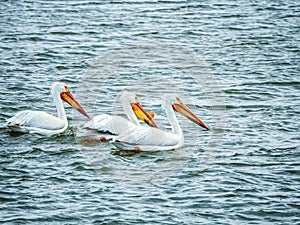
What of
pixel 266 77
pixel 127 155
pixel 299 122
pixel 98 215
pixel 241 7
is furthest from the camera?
pixel 241 7

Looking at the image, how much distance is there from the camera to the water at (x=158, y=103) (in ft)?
22.9

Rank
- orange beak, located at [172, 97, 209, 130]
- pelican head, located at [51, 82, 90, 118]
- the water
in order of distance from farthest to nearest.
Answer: pelican head, located at [51, 82, 90, 118] < orange beak, located at [172, 97, 209, 130] < the water

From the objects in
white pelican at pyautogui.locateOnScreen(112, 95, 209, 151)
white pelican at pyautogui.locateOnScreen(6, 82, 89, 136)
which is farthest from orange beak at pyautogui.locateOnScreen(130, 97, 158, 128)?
white pelican at pyautogui.locateOnScreen(6, 82, 89, 136)

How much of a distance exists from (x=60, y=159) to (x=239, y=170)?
83.9 inches

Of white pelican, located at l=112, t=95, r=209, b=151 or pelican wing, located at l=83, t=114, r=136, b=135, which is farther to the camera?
pelican wing, located at l=83, t=114, r=136, b=135

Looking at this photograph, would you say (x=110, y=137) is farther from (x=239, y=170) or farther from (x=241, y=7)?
(x=241, y=7)

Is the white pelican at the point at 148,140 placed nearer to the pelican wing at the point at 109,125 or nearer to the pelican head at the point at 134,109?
the pelican wing at the point at 109,125

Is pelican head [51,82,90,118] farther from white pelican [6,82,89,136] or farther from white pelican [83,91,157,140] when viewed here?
white pelican [83,91,157,140]

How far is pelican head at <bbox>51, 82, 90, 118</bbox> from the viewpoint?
373 inches

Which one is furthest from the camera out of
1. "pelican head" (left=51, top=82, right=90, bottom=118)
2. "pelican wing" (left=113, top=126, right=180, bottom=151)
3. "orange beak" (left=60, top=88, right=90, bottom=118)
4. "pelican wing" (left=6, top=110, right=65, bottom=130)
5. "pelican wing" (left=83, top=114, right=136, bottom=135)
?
"orange beak" (left=60, top=88, right=90, bottom=118)

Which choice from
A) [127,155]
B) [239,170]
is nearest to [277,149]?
[239,170]

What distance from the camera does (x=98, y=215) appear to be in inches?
264

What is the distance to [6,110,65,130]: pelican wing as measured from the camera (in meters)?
8.80

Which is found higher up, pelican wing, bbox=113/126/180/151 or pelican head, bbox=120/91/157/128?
pelican head, bbox=120/91/157/128
